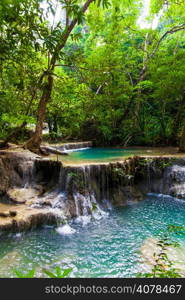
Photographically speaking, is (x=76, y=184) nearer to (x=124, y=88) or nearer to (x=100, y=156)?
(x=100, y=156)

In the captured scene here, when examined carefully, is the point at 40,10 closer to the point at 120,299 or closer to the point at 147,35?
the point at 120,299

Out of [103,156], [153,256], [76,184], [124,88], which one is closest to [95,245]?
[153,256]

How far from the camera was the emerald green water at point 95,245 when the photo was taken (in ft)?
11.7

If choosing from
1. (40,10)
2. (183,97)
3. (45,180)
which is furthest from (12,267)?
→ (183,97)

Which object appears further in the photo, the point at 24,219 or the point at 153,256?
the point at 24,219

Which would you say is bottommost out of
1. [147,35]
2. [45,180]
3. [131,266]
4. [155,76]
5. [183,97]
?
[131,266]

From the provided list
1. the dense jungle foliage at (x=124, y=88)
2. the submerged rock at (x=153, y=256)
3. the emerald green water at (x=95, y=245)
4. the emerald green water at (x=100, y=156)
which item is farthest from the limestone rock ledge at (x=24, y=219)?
the dense jungle foliage at (x=124, y=88)

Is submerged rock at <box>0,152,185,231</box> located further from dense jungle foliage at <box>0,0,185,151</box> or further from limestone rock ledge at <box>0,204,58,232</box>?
dense jungle foliage at <box>0,0,185,151</box>

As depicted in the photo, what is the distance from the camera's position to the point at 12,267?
3.54 metres

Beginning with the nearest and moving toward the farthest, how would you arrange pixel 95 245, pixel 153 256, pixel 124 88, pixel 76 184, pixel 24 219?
pixel 153 256 → pixel 95 245 → pixel 24 219 → pixel 76 184 → pixel 124 88

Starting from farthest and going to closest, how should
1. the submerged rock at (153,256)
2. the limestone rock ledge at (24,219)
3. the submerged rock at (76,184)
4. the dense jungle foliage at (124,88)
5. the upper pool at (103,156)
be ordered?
the dense jungle foliage at (124,88) < the upper pool at (103,156) < the submerged rock at (76,184) < the limestone rock ledge at (24,219) < the submerged rock at (153,256)

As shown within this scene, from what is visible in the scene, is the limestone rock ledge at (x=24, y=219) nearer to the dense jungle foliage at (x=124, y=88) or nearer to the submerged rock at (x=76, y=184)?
the submerged rock at (x=76, y=184)

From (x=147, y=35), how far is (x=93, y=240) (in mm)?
13349

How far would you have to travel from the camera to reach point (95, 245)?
14.1 feet
